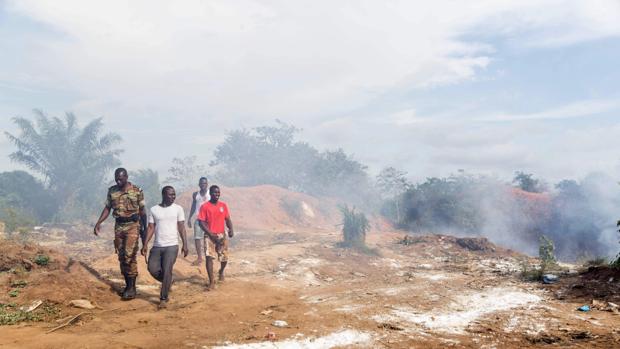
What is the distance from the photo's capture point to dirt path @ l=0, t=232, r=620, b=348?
163 inches

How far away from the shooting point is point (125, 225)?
6066 millimetres

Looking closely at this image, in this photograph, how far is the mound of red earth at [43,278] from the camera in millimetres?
5660

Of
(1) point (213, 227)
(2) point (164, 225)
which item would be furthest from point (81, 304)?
(1) point (213, 227)

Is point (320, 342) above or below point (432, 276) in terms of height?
above

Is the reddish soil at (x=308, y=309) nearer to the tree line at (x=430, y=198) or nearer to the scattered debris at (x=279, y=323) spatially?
the scattered debris at (x=279, y=323)

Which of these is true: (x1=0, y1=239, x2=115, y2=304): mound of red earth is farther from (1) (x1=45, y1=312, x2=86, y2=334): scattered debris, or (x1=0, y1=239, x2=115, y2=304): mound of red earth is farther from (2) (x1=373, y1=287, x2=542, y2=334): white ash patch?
(2) (x1=373, y1=287, x2=542, y2=334): white ash patch

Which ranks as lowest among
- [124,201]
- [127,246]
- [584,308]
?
[584,308]

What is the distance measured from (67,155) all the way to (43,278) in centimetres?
2189

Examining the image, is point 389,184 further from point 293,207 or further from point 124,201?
point 124,201

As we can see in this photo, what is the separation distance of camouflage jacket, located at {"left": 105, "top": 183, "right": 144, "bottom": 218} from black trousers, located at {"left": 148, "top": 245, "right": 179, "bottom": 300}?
70 centimetres

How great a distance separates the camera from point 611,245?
1933 centimetres

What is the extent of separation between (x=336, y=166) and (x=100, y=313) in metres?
28.7

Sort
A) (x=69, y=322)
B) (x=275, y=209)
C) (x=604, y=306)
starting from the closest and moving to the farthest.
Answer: (x=69, y=322)
(x=604, y=306)
(x=275, y=209)

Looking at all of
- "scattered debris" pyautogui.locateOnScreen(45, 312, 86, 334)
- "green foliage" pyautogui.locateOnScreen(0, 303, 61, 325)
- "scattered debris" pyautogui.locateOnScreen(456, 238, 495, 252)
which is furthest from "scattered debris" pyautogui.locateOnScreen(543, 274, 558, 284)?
"green foliage" pyautogui.locateOnScreen(0, 303, 61, 325)
